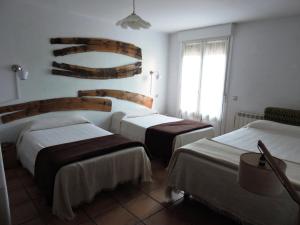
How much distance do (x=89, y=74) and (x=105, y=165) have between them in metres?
2.06

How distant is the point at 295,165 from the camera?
75.3 inches

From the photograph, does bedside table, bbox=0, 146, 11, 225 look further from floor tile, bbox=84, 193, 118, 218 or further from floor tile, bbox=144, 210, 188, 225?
floor tile, bbox=144, 210, 188, 225

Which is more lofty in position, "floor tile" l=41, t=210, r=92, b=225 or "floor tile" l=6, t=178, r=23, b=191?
"floor tile" l=6, t=178, r=23, b=191

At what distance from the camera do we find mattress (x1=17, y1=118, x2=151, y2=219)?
6.59ft

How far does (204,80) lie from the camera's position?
14.4 ft

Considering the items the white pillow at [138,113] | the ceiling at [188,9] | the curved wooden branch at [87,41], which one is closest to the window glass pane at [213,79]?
the ceiling at [188,9]

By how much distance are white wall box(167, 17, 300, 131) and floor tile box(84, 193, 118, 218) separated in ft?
9.24

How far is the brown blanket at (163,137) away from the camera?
3.12 m

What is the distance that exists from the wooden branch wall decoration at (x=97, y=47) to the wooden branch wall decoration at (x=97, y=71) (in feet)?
0.69

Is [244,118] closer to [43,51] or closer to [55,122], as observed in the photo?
[55,122]

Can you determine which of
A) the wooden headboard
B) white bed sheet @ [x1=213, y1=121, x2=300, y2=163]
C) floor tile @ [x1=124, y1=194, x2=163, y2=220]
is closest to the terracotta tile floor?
floor tile @ [x1=124, y1=194, x2=163, y2=220]

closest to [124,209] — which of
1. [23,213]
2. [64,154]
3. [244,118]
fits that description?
[64,154]

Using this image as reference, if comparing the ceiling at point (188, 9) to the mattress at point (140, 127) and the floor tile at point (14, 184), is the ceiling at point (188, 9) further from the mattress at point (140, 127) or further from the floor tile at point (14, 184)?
the floor tile at point (14, 184)

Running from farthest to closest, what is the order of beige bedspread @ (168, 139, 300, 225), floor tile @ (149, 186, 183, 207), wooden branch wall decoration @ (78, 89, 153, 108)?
wooden branch wall decoration @ (78, 89, 153, 108) < floor tile @ (149, 186, 183, 207) < beige bedspread @ (168, 139, 300, 225)
